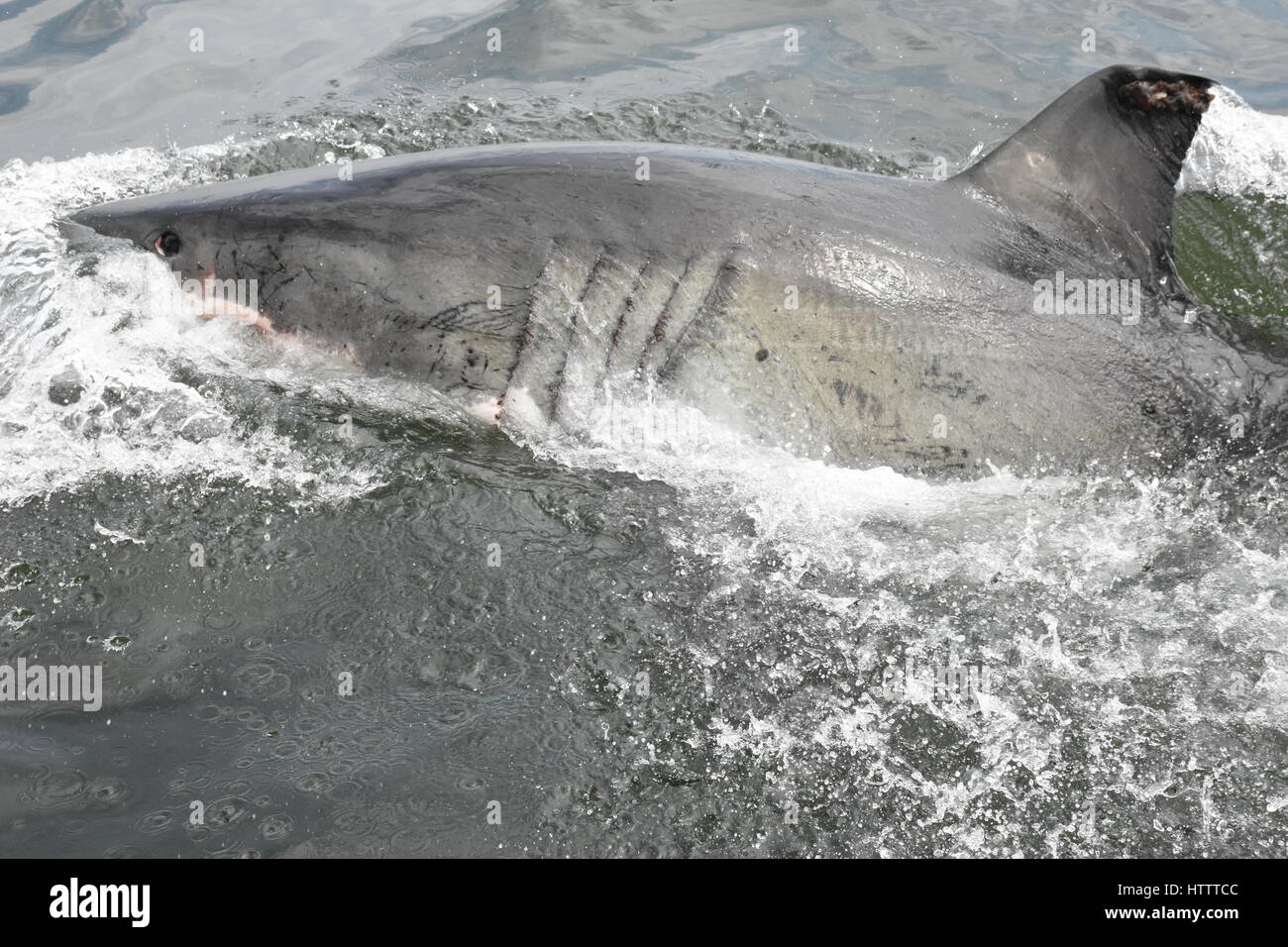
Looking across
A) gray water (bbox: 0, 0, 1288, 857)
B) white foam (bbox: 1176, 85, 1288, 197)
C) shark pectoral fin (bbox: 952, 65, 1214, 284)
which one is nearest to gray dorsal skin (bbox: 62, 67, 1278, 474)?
shark pectoral fin (bbox: 952, 65, 1214, 284)

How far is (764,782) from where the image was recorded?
119 inches

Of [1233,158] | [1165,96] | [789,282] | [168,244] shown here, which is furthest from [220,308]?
[1233,158]

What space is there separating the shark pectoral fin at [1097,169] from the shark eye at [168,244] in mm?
2791

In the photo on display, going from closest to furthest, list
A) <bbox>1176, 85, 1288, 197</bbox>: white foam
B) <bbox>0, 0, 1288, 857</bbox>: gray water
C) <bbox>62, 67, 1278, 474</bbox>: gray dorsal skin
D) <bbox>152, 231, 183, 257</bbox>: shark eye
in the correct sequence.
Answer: <bbox>0, 0, 1288, 857</bbox>: gray water, <bbox>62, 67, 1278, 474</bbox>: gray dorsal skin, <bbox>152, 231, 183, 257</bbox>: shark eye, <bbox>1176, 85, 1288, 197</bbox>: white foam

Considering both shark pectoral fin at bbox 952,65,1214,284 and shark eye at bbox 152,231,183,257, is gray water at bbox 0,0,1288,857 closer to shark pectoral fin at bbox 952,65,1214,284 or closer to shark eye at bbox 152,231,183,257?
shark eye at bbox 152,231,183,257

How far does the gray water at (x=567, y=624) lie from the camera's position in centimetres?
296

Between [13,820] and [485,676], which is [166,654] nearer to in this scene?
[13,820]

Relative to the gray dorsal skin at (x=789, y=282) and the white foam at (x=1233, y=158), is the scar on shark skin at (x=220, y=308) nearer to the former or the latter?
the gray dorsal skin at (x=789, y=282)

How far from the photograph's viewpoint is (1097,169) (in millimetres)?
4168

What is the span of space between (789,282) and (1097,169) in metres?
1.21

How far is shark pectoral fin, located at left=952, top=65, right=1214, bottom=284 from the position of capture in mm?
4148

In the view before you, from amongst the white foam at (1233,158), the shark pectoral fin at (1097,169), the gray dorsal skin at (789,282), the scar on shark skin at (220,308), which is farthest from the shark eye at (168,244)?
the white foam at (1233,158)

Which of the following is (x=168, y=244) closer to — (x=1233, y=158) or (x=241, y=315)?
(x=241, y=315)
